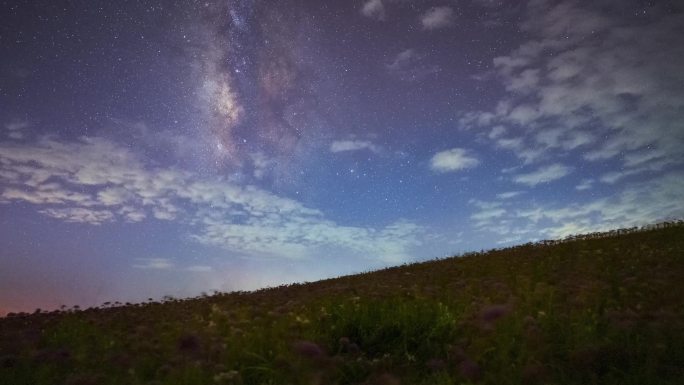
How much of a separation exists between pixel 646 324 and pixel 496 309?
2.48 m

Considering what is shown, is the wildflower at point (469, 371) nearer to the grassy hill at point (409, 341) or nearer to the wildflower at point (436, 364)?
the grassy hill at point (409, 341)

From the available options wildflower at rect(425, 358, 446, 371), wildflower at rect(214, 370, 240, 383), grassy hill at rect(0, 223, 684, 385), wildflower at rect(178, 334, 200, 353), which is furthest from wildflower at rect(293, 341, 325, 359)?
wildflower at rect(425, 358, 446, 371)

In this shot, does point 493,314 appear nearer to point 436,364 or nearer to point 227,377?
point 436,364

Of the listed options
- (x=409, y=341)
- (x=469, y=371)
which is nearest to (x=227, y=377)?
(x=469, y=371)

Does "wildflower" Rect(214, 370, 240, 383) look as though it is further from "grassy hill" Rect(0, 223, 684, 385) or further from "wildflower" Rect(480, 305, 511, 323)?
"wildflower" Rect(480, 305, 511, 323)

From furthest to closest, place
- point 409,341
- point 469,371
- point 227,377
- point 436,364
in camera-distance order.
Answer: point 409,341 < point 436,364 < point 227,377 < point 469,371

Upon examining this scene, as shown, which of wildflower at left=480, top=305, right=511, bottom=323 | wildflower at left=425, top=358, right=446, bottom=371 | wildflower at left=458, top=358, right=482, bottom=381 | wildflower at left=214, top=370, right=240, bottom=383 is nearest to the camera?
wildflower at left=480, top=305, right=511, bottom=323

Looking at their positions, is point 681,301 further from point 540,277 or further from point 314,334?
point 314,334

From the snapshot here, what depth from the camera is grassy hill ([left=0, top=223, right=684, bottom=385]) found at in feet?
15.3

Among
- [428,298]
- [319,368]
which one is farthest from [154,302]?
[319,368]

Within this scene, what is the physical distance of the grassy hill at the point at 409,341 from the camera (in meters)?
4.66

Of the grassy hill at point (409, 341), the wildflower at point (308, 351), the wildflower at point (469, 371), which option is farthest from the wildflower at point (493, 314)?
the wildflower at point (308, 351)

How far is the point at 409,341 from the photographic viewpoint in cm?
630

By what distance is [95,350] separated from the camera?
6629 millimetres
